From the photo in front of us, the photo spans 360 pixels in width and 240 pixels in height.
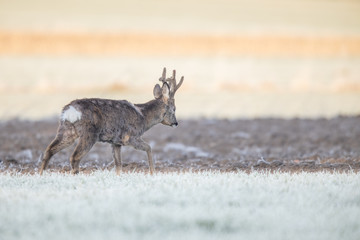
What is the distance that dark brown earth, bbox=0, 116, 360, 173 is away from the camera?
44.9 feet

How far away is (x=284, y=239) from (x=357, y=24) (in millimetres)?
55345

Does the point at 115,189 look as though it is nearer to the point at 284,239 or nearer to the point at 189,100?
the point at 284,239

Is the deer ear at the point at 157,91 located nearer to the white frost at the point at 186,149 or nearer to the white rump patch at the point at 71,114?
the white rump patch at the point at 71,114

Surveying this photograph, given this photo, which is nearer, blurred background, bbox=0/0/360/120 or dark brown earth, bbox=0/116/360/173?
dark brown earth, bbox=0/116/360/173

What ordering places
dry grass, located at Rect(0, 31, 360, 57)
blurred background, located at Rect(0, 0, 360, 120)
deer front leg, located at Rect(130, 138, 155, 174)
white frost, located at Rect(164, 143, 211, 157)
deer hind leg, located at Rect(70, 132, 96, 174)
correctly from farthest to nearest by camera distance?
dry grass, located at Rect(0, 31, 360, 57), blurred background, located at Rect(0, 0, 360, 120), white frost, located at Rect(164, 143, 211, 157), deer front leg, located at Rect(130, 138, 155, 174), deer hind leg, located at Rect(70, 132, 96, 174)

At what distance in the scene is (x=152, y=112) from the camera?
13117 mm

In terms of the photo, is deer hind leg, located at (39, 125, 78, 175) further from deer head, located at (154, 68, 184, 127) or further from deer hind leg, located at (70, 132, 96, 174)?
deer head, located at (154, 68, 184, 127)

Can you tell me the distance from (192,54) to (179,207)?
39864 mm

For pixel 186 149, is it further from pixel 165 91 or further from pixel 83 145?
pixel 83 145

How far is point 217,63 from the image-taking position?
146ft

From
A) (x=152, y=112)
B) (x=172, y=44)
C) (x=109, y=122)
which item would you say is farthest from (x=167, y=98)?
(x=172, y=44)

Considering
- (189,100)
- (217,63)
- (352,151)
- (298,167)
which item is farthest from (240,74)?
(298,167)

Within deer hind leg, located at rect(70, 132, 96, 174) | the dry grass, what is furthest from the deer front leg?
the dry grass

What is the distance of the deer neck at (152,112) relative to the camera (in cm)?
1301
